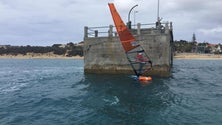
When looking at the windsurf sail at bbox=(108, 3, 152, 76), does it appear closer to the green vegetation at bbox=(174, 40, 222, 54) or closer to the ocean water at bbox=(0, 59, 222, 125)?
the ocean water at bbox=(0, 59, 222, 125)

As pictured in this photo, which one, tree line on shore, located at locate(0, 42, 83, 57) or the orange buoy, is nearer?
the orange buoy

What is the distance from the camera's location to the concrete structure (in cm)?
2788

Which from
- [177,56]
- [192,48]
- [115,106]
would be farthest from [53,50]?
[115,106]

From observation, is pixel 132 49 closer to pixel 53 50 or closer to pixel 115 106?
pixel 115 106

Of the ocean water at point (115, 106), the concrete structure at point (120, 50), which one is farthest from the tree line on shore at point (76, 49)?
the ocean water at point (115, 106)

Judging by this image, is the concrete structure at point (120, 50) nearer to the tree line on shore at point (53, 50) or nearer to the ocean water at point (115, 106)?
the ocean water at point (115, 106)

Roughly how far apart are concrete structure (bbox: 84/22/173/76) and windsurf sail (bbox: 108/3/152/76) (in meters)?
0.71

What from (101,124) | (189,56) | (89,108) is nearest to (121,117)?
(101,124)

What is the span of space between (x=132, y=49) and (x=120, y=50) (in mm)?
2555

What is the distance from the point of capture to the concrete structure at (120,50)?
27.9 m

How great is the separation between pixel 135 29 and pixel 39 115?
18.1 m

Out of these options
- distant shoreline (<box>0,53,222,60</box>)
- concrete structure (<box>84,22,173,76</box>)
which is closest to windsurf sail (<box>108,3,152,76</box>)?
concrete structure (<box>84,22,173,76</box>)

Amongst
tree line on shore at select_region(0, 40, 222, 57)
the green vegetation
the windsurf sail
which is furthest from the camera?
tree line on shore at select_region(0, 40, 222, 57)

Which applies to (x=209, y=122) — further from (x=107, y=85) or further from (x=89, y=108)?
(x=107, y=85)
